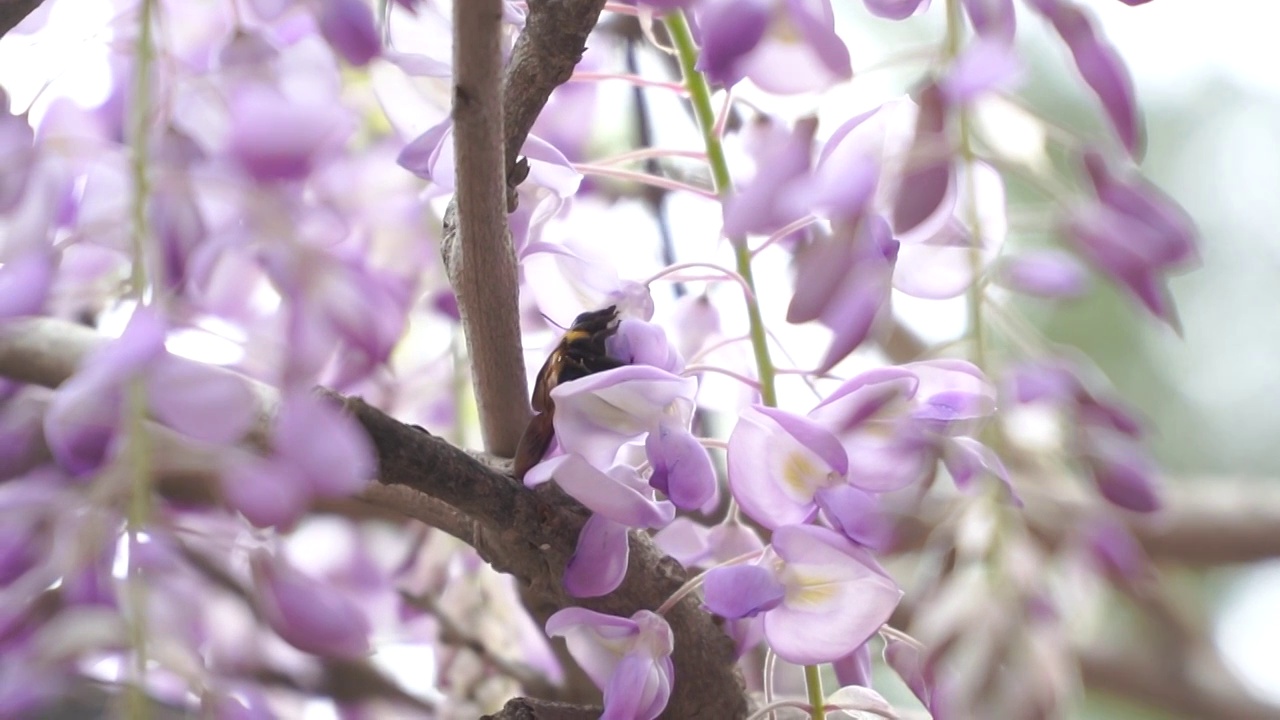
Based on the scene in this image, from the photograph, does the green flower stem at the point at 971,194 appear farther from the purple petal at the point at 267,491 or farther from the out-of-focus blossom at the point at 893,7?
the purple petal at the point at 267,491

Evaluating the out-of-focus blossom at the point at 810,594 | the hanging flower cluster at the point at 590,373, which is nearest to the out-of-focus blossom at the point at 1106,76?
the hanging flower cluster at the point at 590,373

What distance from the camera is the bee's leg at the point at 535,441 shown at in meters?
0.28

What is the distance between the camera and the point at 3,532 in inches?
7.8

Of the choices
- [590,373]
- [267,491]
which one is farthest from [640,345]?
[267,491]

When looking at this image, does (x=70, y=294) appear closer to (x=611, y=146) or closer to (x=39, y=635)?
(x=39, y=635)

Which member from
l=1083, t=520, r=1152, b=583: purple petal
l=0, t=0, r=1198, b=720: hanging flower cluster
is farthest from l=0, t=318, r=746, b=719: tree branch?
l=1083, t=520, r=1152, b=583: purple petal

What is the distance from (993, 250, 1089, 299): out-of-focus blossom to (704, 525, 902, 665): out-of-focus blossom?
0.06 m

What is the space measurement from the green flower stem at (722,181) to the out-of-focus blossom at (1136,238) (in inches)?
4.5

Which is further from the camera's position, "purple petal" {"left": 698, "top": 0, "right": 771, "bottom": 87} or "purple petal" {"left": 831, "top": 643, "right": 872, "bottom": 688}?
"purple petal" {"left": 831, "top": 643, "right": 872, "bottom": 688}

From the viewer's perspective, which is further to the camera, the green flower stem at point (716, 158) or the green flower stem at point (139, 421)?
the green flower stem at point (716, 158)

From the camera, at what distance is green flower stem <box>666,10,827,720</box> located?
0.30 meters

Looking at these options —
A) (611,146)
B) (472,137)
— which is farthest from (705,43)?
(611,146)

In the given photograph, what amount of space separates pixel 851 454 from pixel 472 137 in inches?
4.1

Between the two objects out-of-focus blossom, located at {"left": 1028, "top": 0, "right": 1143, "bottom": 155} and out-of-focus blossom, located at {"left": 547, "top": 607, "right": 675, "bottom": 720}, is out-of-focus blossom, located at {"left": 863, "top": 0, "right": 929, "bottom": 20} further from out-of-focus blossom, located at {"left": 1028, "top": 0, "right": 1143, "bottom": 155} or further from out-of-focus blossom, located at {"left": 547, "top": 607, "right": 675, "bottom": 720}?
out-of-focus blossom, located at {"left": 547, "top": 607, "right": 675, "bottom": 720}
